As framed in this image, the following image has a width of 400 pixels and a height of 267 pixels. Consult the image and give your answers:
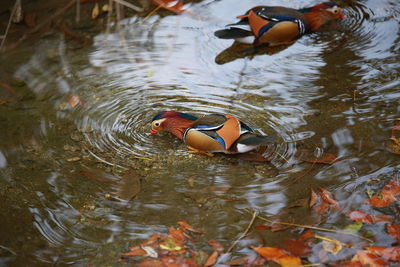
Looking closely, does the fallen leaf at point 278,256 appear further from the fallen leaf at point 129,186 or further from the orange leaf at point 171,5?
the orange leaf at point 171,5

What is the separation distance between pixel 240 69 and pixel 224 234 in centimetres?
241

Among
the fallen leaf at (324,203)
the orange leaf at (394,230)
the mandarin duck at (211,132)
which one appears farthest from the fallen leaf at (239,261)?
the mandarin duck at (211,132)

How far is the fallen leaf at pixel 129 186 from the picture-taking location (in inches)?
151

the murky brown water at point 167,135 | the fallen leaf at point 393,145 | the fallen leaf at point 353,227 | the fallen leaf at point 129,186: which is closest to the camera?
the fallen leaf at point 353,227

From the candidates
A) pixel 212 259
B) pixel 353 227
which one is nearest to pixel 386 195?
pixel 353 227

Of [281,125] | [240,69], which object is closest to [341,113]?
[281,125]

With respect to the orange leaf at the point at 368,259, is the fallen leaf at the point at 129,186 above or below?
below

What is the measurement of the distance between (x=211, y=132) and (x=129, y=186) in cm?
78

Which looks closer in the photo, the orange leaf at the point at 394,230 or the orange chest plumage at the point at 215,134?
the orange leaf at the point at 394,230

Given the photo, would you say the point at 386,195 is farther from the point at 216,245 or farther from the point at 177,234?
the point at 177,234

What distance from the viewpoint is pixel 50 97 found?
5.04 metres

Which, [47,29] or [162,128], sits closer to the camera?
[162,128]

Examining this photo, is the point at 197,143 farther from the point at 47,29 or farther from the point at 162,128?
the point at 47,29

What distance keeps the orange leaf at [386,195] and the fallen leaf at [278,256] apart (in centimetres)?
75
